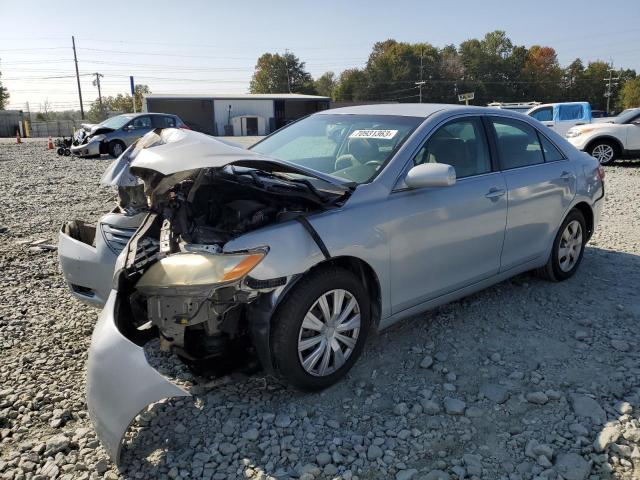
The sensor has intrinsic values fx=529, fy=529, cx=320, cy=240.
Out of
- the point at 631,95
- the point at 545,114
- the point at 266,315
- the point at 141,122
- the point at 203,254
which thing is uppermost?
the point at 631,95

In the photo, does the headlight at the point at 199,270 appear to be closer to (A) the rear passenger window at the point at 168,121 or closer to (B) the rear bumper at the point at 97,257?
(B) the rear bumper at the point at 97,257

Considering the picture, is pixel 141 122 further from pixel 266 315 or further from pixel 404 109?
pixel 266 315

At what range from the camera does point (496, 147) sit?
13.9 ft

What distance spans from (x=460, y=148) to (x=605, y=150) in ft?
39.9

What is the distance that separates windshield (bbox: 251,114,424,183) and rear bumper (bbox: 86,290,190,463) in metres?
1.73

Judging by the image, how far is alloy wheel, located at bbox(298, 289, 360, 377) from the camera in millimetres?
2994

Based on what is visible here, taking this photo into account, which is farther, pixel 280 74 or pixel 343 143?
pixel 280 74

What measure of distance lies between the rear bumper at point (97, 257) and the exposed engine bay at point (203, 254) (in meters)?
0.55

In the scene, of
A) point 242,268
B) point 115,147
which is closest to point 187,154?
point 242,268

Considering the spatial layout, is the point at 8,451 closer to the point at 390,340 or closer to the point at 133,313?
the point at 133,313

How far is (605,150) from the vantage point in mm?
14125

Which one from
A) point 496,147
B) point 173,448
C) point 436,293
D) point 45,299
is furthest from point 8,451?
point 496,147

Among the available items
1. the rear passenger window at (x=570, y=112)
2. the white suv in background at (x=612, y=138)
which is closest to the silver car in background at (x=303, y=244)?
the white suv in background at (x=612, y=138)

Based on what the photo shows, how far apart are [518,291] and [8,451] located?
13.1 ft
